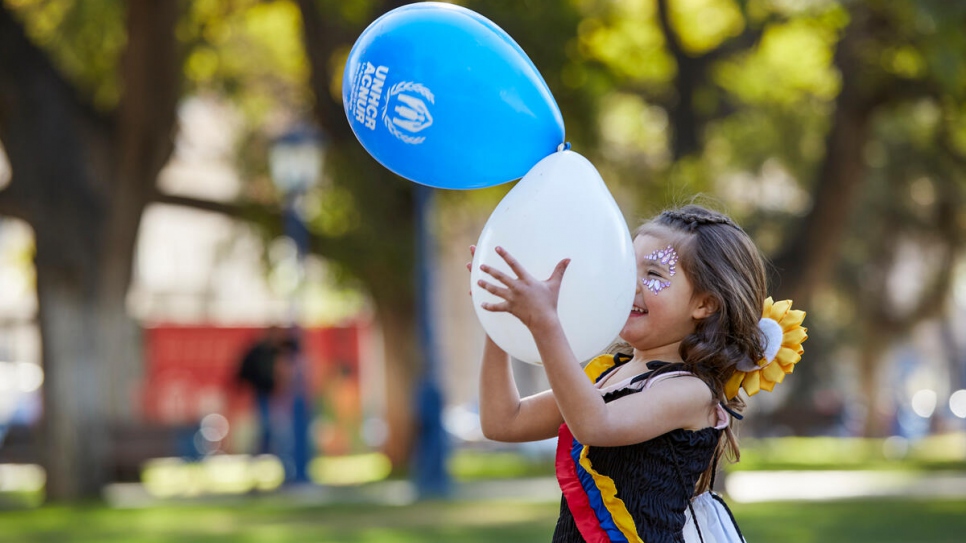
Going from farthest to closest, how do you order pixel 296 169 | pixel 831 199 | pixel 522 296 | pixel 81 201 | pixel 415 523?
pixel 296 169 → pixel 831 199 → pixel 81 201 → pixel 415 523 → pixel 522 296

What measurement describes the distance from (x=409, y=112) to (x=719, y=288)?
2.44ft

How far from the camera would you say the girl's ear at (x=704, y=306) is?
285cm

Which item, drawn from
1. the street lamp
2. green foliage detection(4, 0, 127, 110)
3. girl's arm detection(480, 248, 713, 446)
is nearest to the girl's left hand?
girl's arm detection(480, 248, 713, 446)

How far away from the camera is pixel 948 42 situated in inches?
419

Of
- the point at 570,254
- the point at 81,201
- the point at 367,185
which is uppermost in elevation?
the point at 367,185

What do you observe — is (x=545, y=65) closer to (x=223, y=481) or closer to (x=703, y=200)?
(x=223, y=481)

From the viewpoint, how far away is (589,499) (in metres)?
2.81

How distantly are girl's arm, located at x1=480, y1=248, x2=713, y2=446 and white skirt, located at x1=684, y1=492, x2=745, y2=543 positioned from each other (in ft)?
0.87

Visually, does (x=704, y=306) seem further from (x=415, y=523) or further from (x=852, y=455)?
(x=852, y=455)

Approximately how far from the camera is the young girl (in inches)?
108

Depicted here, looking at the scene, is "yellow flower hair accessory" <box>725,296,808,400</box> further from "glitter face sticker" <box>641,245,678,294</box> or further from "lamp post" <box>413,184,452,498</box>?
"lamp post" <box>413,184,452,498</box>

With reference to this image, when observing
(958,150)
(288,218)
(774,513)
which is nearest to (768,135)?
(958,150)

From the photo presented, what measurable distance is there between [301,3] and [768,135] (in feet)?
22.3

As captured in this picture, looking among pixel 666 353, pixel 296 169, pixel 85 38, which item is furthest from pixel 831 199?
pixel 666 353
